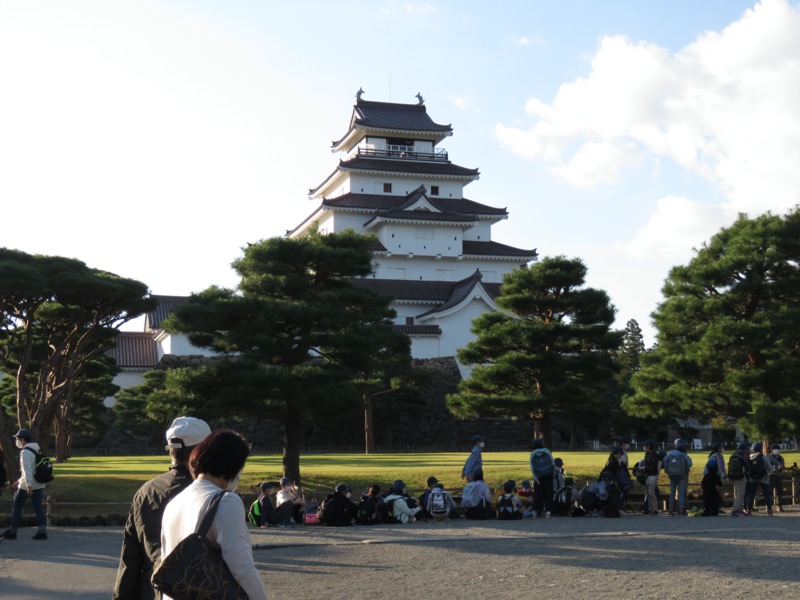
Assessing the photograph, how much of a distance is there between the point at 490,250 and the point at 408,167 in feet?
20.6

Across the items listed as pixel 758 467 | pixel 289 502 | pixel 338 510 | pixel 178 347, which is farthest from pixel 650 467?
pixel 178 347

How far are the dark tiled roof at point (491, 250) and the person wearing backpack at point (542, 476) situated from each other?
35.1 m

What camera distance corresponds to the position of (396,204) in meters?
49.7

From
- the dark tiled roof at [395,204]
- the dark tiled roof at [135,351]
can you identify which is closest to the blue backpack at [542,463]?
the dark tiled roof at [135,351]

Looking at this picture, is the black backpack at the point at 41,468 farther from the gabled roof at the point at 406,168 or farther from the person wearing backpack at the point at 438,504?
the gabled roof at the point at 406,168

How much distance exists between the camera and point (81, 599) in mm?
7820

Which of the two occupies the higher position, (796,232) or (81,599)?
(796,232)

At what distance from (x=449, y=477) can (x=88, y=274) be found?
396 inches

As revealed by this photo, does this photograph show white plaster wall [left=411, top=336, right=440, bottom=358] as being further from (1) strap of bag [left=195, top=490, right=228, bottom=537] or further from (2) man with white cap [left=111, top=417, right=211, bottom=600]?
(1) strap of bag [left=195, top=490, right=228, bottom=537]

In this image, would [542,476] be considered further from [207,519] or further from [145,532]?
[207,519]

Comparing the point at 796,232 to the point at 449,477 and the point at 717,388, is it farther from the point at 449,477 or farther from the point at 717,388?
the point at 449,477

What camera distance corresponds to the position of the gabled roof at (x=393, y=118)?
51.3 metres

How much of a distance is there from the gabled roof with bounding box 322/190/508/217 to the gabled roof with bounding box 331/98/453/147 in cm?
391

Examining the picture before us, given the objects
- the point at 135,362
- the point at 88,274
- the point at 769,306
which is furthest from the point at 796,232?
the point at 135,362
